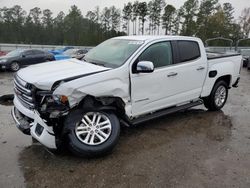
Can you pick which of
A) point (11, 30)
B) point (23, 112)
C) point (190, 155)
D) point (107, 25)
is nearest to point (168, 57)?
point (190, 155)

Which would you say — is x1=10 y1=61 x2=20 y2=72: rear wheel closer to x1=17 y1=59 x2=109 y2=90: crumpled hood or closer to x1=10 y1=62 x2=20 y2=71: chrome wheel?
x1=10 y1=62 x2=20 y2=71: chrome wheel

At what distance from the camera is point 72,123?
3.45m

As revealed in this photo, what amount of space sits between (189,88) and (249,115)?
1.97 meters

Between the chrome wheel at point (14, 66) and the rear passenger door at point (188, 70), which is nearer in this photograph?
the rear passenger door at point (188, 70)

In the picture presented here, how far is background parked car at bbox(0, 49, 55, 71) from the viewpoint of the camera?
46.1ft

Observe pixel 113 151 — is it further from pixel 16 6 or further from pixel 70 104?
pixel 16 6

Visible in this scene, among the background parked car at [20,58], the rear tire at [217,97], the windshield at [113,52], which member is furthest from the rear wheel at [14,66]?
the rear tire at [217,97]

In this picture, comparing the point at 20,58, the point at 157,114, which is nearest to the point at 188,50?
the point at 157,114

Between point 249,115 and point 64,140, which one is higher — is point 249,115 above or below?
below

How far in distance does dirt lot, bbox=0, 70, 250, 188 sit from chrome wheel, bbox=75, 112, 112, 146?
311 millimetres

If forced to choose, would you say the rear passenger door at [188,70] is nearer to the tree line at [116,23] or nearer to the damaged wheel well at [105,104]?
the damaged wheel well at [105,104]

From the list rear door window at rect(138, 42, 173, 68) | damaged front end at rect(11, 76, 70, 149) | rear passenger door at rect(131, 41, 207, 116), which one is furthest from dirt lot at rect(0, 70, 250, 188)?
rear door window at rect(138, 42, 173, 68)

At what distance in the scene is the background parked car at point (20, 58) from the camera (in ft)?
46.1

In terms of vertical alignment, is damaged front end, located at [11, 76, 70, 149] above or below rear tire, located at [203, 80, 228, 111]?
above
